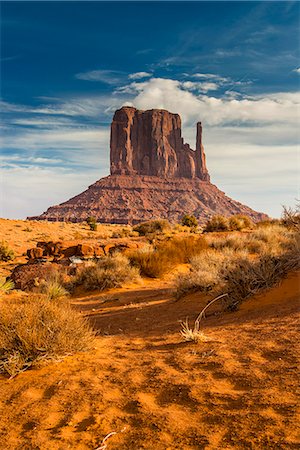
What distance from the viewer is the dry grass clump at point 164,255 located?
15852 millimetres

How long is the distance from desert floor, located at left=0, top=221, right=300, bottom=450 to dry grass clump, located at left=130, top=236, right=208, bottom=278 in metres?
8.77

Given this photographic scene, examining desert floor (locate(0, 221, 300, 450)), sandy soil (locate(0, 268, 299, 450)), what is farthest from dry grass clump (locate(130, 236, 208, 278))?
sandy soil (locate(0, 268, 299, 450))

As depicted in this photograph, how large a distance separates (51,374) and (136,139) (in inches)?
5866

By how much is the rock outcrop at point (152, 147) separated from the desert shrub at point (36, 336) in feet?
443

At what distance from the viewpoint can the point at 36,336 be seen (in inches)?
199

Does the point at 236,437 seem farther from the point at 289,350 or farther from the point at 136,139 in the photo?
the point at 136,139

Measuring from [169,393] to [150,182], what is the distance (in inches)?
5285

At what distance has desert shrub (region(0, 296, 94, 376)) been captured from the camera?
5.00 m

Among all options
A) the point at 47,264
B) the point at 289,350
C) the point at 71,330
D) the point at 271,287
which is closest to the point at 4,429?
the point at 71,330

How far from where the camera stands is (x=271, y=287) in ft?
26.0

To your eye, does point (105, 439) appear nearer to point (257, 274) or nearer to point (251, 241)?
point (257, 274)

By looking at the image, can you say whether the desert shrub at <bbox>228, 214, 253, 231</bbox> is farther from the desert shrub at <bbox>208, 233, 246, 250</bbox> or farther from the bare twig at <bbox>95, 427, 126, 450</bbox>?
the bare twig at <bbox>95, 427, 126, 450</bbox>

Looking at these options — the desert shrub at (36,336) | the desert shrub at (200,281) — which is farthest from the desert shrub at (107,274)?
the desert shrub at (36,336)

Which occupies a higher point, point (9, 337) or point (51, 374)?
point (9, 337)
